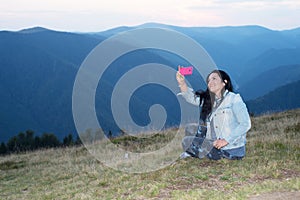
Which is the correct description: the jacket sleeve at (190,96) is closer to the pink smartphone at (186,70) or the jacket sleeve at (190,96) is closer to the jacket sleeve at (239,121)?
the pink smartphone at (186,70)

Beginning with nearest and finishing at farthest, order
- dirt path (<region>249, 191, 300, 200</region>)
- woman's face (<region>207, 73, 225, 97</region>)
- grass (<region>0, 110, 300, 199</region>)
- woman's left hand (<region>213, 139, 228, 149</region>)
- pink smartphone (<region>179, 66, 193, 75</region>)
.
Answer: dirt path (<region>249, 191, 300, 200</region>), grass (<region>0, 110, 300, 199</region>), woman's left hand (<region>213, 139, 228, 149</region>), pink smartphone (<region>179, 66, 193, 75</region>), woman's face (<region>207, 73, 225, 97</region>)

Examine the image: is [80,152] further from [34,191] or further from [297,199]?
[297,199]

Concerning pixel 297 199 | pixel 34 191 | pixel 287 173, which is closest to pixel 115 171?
pixel 34 191

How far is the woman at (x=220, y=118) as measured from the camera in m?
8.06

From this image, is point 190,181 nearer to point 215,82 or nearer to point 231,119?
point 231,119

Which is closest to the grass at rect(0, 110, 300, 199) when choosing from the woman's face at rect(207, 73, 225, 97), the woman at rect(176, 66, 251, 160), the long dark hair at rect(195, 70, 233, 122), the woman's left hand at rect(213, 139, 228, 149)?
the woman at rect(176, 66, 251, 160)

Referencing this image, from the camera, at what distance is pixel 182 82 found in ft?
27.8

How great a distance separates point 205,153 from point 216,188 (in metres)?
1.81

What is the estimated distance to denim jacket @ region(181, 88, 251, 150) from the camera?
26.3 feet

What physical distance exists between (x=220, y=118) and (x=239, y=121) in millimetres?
414

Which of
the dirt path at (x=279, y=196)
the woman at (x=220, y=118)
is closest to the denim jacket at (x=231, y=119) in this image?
the woman at (x=220, y=118)

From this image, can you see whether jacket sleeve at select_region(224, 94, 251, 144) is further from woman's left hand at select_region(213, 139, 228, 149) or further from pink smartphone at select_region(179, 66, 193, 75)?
pink smartphone at select_region(179, 66, 193, 75)

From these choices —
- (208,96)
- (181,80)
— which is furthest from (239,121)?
(181,80)

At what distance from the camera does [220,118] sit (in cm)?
834
